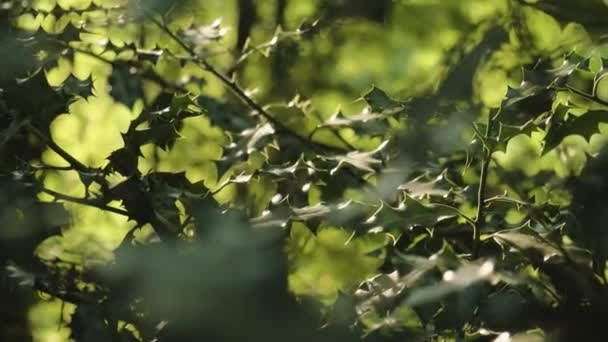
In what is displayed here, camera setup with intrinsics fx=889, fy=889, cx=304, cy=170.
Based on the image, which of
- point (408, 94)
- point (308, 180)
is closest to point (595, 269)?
point (308, 180)

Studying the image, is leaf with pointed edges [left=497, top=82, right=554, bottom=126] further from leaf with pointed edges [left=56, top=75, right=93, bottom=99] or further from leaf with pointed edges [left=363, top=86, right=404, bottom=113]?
leaf with pointed edges [left=56, top=75, right=93, bottom=99]

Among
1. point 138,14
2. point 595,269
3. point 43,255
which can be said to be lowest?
point 43,255

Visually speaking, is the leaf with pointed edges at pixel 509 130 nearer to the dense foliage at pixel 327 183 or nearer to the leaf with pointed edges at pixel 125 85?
the dense foliage at pixel 327 183

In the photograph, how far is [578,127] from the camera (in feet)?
2.78

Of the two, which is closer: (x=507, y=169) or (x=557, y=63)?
(x=507, y=169)

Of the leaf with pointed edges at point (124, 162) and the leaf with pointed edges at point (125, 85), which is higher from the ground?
the leaf with pointed edges at point (124, 162)

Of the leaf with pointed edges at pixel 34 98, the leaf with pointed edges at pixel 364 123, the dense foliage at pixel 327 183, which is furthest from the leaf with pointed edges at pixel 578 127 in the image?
the leaf with pointed edges at pixel 34 98

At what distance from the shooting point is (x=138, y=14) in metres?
1.36

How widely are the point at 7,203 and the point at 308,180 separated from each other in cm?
37

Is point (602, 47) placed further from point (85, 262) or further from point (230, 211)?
point (85, 262)

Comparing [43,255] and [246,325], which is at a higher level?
[246,325]

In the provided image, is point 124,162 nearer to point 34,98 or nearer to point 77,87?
point 34,98

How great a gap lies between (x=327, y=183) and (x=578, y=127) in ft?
1.29

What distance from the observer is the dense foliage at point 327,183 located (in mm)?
751
